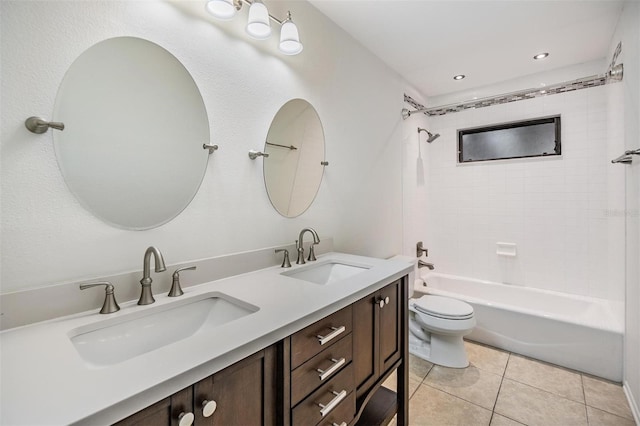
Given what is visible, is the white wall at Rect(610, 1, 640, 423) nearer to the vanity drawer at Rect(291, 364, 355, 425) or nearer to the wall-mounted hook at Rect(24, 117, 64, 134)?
the vanity drawer at Rect(291, 364, 355, 425)

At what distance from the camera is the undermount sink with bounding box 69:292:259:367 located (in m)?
0.77

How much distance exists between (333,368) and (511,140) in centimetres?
304

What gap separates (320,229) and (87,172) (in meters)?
1.19

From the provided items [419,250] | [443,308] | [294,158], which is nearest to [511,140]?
[419,250]

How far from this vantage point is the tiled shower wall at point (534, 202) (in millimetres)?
2441

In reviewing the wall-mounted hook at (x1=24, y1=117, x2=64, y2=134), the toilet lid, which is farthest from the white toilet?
the wall-mounted hook at (x1=24, y1=117, x2=64, y2=134)

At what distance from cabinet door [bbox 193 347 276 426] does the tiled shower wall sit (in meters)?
2.39

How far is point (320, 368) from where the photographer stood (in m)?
0.91

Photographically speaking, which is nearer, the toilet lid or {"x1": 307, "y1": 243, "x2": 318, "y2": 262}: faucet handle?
{"x1": 307, "y1": 243, "x2": 318, "y2": 262}: faucet handle

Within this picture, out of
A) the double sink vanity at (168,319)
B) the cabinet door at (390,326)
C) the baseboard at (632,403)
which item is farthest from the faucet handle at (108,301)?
the baseboard at (632,403)

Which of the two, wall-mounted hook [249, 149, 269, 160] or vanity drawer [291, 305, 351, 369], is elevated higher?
wall-mounted hook [249, 149, 269, 160]

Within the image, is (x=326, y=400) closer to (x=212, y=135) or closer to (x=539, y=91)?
(x=212, y=135)

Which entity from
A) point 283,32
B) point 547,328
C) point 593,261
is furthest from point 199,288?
point 593,261

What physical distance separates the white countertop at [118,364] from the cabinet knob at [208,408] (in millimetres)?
65
